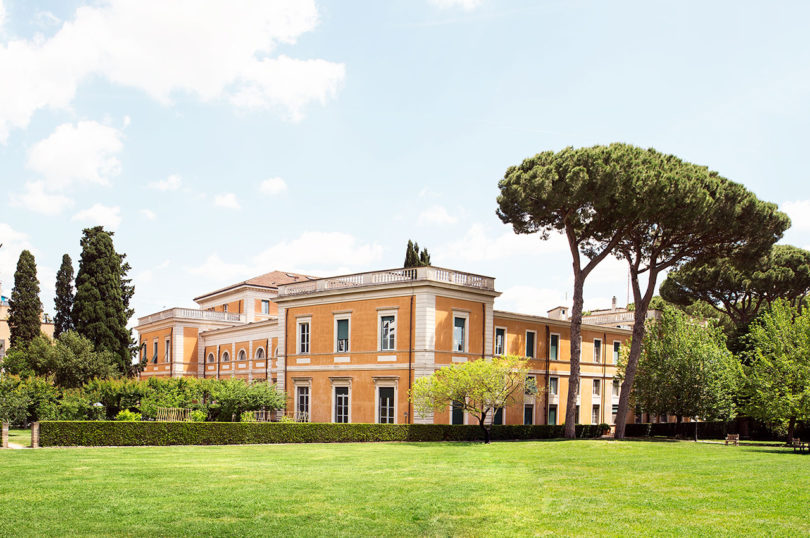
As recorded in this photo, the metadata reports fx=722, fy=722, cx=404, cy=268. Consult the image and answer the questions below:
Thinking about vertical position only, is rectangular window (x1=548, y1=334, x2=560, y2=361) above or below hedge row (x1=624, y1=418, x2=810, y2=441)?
above


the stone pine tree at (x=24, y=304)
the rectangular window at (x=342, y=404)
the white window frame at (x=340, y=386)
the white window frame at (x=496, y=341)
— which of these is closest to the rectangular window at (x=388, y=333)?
the white window frame at (x=340, y=386)

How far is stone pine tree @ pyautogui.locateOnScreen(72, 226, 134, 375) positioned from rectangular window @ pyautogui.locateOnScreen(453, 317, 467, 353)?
21.2 m

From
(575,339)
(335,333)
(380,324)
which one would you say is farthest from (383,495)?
(335,333)

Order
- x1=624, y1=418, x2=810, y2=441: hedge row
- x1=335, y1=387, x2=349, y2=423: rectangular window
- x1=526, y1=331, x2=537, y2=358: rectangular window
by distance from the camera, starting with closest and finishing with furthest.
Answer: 1. x1=335, y1=387, x2=349, y2=423: rectangular window
2. x1=526, y1=331, x2=537, y2=358: rectangular window
3. x1=624, y1=418, x2=810, y2=441: hedge row

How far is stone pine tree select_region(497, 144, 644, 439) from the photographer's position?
33.1 m

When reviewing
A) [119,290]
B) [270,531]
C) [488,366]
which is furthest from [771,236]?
[119,290]

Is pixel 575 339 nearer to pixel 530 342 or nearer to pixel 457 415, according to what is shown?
pixel 530 342

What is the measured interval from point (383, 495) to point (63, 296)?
130 ft

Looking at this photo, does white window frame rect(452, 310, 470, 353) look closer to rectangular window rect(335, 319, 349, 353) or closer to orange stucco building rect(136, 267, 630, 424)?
orange stucco building rect(136, 267, 630, 424)

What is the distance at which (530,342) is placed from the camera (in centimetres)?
4000

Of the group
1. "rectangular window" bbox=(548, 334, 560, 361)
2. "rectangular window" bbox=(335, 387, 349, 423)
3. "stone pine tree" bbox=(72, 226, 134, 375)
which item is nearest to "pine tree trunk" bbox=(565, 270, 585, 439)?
"rectangular window" bbox=(548, 334, 560, 361)

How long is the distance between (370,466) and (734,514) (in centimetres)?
942

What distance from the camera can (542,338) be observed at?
4069 centimetres

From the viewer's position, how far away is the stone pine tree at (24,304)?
154 ft
